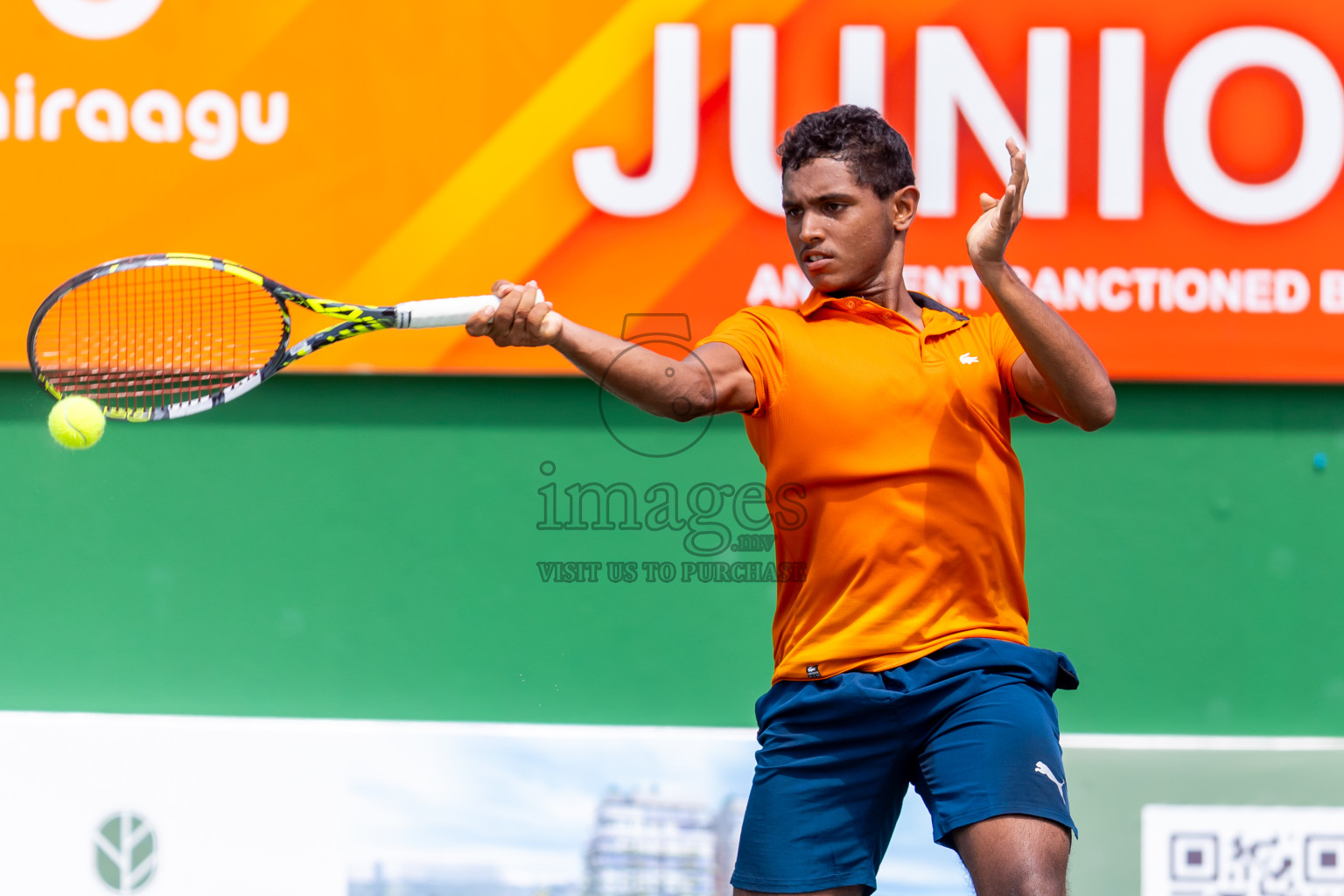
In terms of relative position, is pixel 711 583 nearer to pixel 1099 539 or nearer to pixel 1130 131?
pixel 1099 539

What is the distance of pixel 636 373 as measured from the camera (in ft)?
6.81

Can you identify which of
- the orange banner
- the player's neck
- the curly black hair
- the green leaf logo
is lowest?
the green leaf logo

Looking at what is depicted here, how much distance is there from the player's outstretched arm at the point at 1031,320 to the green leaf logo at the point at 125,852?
2898 mm

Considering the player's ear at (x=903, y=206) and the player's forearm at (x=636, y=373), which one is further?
the player's ear at (x=903, y=206)

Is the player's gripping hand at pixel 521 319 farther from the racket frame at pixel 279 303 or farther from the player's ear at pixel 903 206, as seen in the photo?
the player's ear at pixel 903 206

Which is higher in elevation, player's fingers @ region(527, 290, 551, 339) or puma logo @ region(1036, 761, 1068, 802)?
player's fingers @ region(527, 290, 551, 339)

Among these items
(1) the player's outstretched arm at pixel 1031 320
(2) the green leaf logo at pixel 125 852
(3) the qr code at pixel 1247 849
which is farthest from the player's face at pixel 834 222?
(2) the green leaf logo at pixel 125 852

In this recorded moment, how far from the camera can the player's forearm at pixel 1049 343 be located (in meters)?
2.06

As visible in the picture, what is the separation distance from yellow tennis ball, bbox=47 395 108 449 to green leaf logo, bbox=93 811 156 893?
56.1 inches

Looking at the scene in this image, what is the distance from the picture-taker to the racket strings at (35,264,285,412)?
3.19 meters

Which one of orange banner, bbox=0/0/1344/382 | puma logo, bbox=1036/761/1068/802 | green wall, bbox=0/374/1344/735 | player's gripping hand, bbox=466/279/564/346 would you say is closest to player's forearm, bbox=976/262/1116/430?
puma logo, bbox=1036/761/1068/802

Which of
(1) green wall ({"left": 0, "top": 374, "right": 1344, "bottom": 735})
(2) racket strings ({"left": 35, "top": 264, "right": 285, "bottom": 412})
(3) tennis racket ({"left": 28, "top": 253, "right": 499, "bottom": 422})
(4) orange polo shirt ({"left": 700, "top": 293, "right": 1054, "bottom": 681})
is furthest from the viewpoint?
(1) green wall ({"left": 0, "top": 374, "right": 1344, "bottom": 735})

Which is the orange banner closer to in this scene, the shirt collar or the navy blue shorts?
the shirt collar

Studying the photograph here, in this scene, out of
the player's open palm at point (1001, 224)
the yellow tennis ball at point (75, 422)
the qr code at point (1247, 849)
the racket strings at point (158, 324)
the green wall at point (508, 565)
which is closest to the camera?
the player's open palm at point (1001, 224)
